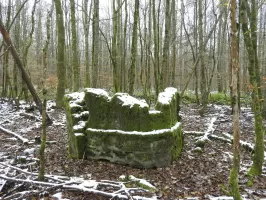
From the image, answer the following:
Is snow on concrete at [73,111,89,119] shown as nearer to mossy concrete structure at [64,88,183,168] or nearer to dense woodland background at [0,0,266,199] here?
mossy concrete structure at [64,88,183,168]

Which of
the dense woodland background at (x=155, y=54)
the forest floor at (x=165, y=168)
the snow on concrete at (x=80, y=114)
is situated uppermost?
the dense woodland background at (x=155, y=54)

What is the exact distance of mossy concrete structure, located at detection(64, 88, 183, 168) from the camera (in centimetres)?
534

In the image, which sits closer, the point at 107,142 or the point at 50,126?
the point at 107,142

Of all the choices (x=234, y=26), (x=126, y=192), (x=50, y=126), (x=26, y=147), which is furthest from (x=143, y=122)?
(x=50, y=126)

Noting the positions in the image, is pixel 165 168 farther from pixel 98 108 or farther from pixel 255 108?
pixel 255 108

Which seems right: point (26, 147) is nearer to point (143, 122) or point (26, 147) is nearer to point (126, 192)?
point (143, 122)

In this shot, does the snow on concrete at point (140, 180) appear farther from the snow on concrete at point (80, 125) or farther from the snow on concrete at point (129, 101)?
the snow on concrete at point (80, 125)

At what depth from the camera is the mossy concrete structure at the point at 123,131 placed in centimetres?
534

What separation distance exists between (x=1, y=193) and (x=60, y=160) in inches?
68.6

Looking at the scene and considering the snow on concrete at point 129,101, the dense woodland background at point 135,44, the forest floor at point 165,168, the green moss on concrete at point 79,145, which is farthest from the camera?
the dense woodland background at point 135,44

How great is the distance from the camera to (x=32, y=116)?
10.5 metres

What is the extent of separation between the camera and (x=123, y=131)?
5.49m

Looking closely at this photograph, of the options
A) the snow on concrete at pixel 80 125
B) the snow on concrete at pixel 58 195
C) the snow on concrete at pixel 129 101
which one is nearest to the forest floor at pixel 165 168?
the snow on concrete at pixel 58 195

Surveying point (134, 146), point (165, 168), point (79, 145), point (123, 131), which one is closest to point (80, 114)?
point (79, 145)
